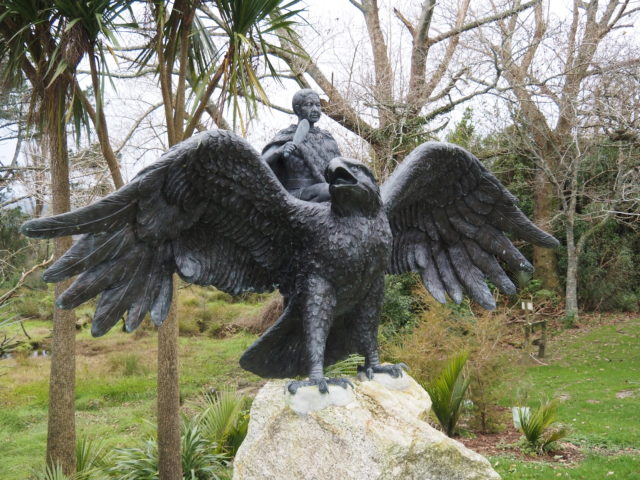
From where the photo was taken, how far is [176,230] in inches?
111

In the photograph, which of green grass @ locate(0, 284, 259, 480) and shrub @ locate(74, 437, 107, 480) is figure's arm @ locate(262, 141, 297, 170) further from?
green grass @ locate(0, 284, 259, 480)

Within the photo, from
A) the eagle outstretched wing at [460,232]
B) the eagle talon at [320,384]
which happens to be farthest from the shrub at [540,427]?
the eagle talon at [320,384]

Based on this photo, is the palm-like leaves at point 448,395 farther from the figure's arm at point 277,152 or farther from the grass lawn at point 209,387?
the figure's arm at point 277,152

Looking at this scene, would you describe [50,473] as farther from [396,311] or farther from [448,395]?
[396,311]

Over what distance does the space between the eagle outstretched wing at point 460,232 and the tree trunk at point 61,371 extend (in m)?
3.71

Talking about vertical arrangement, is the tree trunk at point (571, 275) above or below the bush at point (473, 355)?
above

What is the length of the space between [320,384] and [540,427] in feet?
16.4

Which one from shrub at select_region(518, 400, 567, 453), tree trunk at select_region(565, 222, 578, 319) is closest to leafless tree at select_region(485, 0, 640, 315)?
tree trunk at select_region(565, 222, 578, 319)

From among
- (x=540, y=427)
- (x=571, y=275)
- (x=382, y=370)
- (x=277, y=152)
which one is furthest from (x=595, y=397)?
(x=277, y=152)

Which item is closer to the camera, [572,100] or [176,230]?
[176,230]

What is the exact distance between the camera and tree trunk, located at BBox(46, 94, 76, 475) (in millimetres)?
5656

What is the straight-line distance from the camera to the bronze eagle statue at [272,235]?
2.59 meters

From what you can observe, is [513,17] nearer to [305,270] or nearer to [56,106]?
[56,106]

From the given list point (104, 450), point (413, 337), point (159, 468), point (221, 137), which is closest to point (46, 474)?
point (159, 468)
